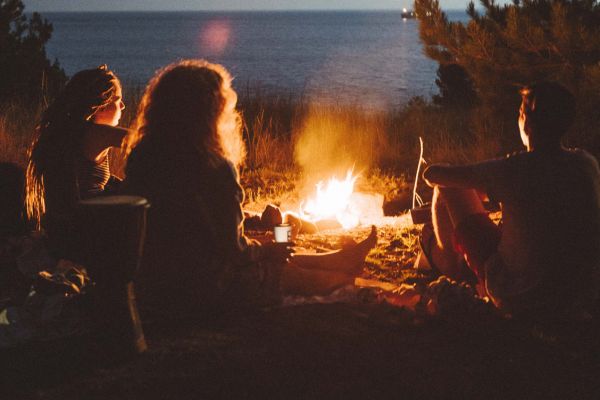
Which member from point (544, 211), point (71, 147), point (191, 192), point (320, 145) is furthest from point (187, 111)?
point (320, 145)

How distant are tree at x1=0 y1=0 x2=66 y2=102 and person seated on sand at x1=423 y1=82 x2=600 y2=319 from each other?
9.32 meters

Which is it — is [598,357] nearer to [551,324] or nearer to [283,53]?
[551,324]

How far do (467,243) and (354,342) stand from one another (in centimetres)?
86

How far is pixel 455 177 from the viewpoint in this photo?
3.69m

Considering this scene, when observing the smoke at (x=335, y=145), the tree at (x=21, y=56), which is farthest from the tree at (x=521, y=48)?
the tree at (x=21, y=56)

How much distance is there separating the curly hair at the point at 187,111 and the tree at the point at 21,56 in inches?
337

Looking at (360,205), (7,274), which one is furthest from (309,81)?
(7,274)

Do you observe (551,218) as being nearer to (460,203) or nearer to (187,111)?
(460,203)

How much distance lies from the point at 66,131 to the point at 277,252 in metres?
1.52

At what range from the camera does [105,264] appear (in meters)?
3.28

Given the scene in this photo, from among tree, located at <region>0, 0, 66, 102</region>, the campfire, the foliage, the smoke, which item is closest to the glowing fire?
the campfire

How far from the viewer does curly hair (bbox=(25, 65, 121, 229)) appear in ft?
13.9

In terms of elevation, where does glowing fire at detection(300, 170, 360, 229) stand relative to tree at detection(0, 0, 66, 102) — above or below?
below

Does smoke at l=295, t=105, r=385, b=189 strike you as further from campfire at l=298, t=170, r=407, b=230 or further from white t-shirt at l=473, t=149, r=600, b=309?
white t-shirt at l=473, t=149, r=600, b=309
